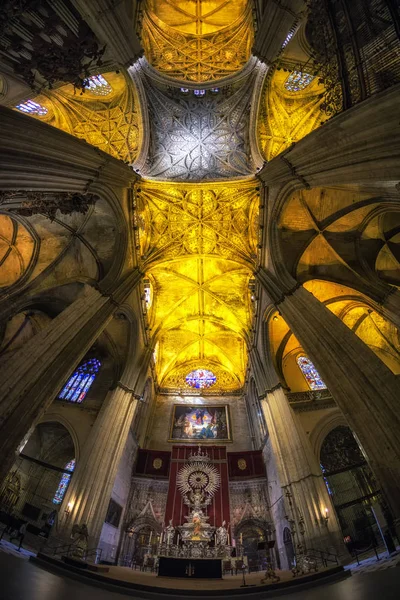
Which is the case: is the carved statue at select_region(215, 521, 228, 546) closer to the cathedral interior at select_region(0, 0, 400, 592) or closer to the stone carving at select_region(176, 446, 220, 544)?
the stone carving at select_region(176, 446, 220, 544)

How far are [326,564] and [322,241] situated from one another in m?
11.3

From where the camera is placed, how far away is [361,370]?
674 cm

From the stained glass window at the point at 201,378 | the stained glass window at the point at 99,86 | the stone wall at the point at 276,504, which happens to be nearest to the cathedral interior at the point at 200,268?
the stone wall at the point at 276,504

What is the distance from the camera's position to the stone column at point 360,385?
5.33 m

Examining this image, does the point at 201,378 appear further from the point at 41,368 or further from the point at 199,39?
the point at 199,39

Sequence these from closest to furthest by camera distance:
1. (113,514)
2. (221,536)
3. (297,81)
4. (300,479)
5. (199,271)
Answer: (300,479) < (221,536) < (113,514) < (297,81) < (199,271)

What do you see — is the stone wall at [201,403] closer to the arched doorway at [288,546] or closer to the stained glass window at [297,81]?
the arched doorway at [288,546]

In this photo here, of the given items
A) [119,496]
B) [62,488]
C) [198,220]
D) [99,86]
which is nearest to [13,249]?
[99,86]

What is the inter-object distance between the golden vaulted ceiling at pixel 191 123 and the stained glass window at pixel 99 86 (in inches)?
1.7

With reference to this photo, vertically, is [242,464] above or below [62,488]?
above

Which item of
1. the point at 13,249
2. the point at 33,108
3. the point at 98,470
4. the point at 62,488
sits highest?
the point at 33,108

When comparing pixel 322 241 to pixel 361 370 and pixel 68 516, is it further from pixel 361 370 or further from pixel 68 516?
pixel 68 516

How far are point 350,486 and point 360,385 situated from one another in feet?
26.1

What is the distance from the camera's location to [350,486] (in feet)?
37.3
